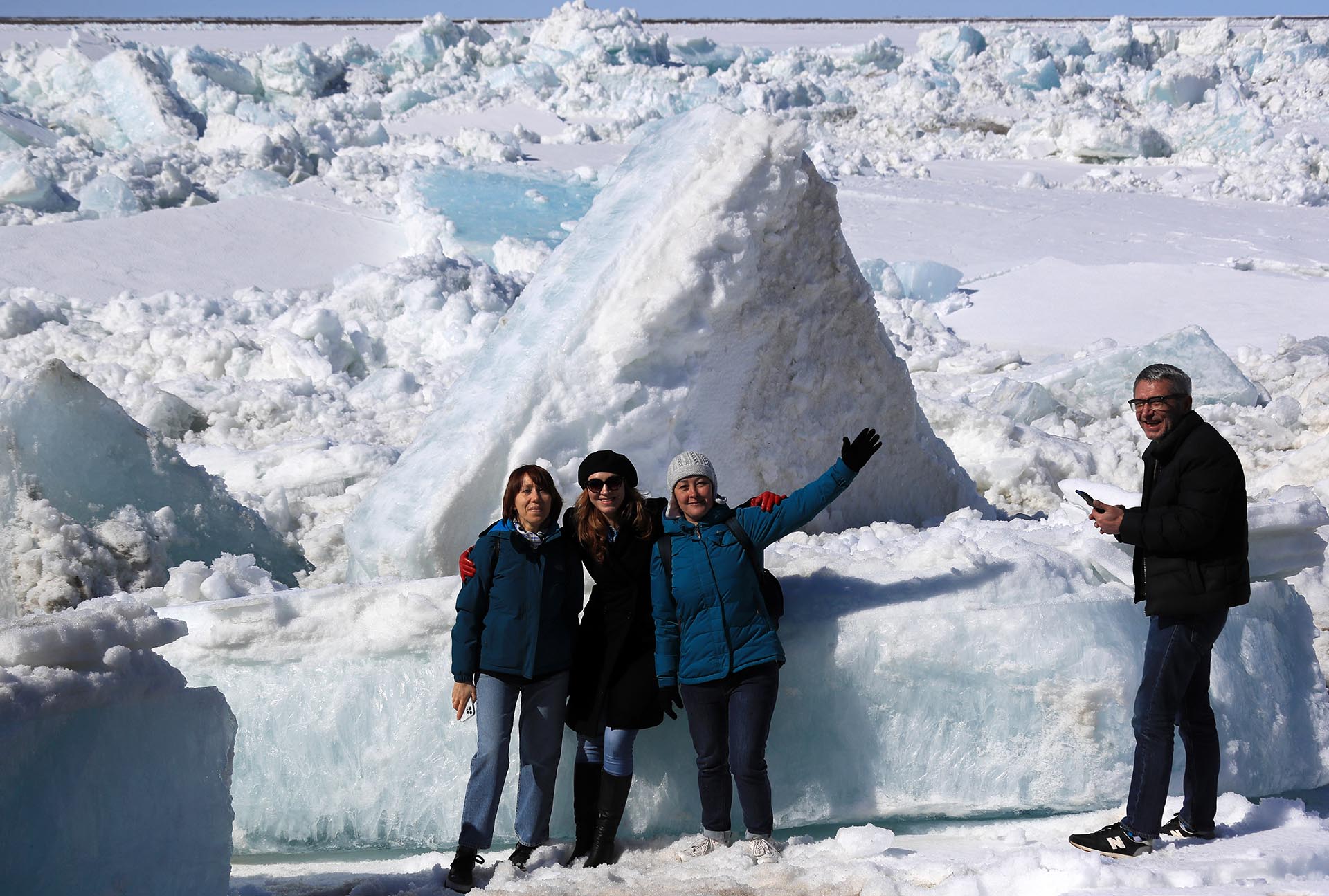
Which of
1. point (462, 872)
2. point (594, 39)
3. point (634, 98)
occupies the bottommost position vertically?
point (462, 872)

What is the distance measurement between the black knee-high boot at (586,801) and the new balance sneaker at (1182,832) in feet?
4.03

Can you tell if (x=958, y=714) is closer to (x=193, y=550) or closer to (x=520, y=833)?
(x=520, y=833)

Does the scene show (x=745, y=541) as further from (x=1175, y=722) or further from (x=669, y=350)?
(x=669, y=350)

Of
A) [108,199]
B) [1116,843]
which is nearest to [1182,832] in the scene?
[1116,843]

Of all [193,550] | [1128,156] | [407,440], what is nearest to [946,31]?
[1128,156]

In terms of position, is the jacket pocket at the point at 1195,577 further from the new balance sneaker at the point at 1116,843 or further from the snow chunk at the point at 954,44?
the snow chunk at the point at 954,44

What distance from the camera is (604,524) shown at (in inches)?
115

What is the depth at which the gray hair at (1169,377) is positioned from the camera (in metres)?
2.57

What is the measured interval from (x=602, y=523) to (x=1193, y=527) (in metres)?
1.24

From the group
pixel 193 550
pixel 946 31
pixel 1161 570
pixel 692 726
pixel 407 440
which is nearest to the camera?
pixel 1161 570

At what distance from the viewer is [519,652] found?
9.21 ft

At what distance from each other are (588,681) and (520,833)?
0.37m

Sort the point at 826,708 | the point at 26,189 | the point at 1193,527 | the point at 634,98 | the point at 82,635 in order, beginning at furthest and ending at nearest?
the point at 634,98, the point at 26,189, the point at 826,708, the point at 1193,527, the point at 82,635

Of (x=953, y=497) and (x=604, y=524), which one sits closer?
(x=604, y=524)
